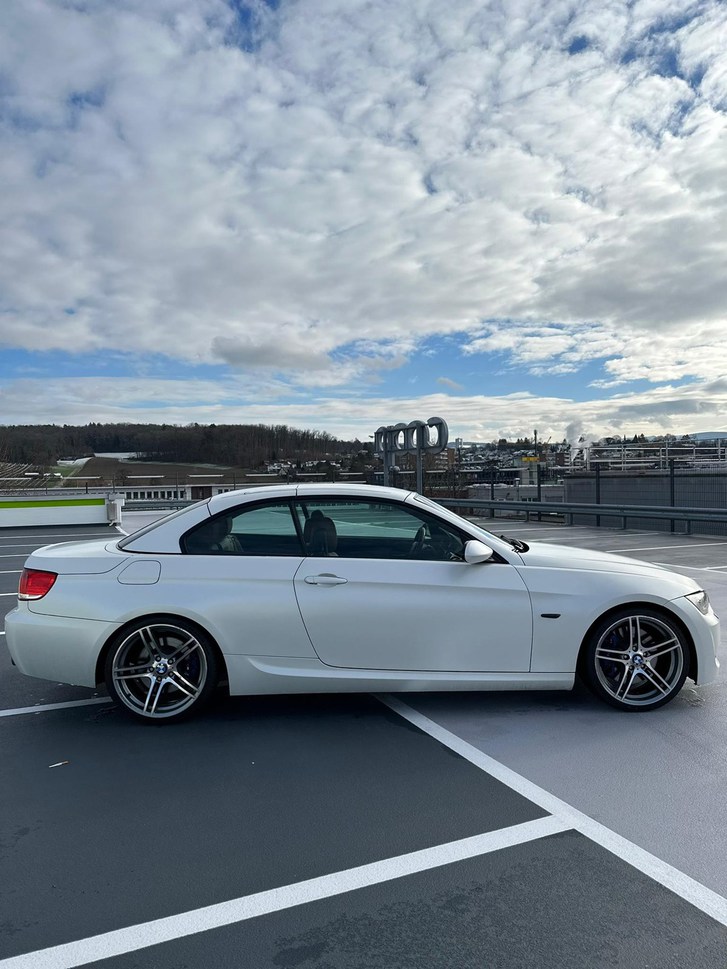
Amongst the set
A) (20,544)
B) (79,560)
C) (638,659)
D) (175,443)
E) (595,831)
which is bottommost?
(595,831)

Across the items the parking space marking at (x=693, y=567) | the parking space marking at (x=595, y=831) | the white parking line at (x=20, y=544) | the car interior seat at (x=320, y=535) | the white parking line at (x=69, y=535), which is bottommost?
the parking space marking at (x=595, y=831)

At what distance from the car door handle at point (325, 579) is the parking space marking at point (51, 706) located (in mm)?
1775

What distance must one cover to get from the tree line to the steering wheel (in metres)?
11.0

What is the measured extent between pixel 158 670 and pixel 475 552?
2101mm

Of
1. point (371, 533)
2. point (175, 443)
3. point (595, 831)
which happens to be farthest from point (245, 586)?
point (175, 443)

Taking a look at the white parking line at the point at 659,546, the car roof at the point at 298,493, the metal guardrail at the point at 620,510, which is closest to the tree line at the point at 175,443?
the metal guardrail at the point at 620,510

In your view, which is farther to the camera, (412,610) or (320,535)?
(320,535)

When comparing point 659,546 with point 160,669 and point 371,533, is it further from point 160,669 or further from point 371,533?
point 160,669

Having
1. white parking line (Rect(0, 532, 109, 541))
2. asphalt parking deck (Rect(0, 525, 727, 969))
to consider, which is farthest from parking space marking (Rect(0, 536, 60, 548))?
asphalt parking deck (Rect(0, 525, 727, 969))

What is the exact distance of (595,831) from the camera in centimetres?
293

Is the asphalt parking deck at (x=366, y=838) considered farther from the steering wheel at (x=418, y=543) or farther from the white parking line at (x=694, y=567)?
the white parking line at (x=694, y=567)

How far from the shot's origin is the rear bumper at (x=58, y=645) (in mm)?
4184

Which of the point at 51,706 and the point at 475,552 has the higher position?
the point at 475,552

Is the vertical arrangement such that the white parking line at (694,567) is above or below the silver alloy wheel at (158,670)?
below
